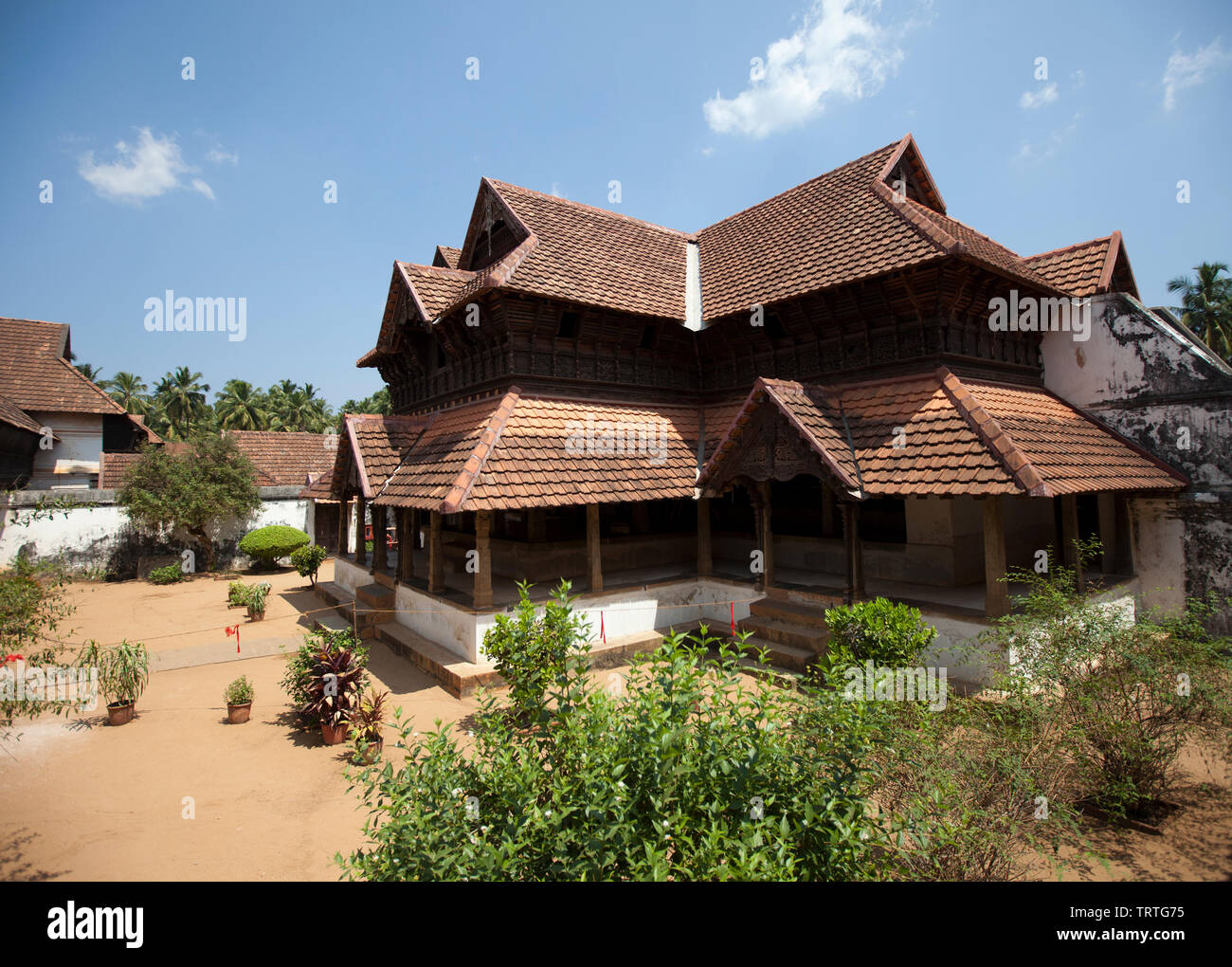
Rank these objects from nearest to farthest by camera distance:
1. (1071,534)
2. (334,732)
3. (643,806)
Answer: (643,806)
(334,732)
(1071,534)

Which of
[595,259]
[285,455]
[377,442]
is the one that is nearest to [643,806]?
[377,442]

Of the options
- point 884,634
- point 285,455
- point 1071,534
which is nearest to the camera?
point 884,634

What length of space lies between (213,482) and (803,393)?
19.4 m

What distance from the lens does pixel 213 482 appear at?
1975cm

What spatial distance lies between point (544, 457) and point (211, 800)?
560cm

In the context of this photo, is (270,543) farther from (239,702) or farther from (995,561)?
(995,561)

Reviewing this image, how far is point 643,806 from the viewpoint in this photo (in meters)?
2.96

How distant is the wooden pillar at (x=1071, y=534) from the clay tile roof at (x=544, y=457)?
5.31 metres

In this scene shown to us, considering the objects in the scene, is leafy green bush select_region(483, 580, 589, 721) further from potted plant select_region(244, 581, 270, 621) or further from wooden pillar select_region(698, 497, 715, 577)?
potted plant select_region(244, 581, 270, 621)

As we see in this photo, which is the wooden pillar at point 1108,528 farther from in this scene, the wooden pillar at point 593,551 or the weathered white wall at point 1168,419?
the wooden pillar at point 593,551

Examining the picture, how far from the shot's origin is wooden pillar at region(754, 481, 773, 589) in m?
9.59

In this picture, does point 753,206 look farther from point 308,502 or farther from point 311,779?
point 308,502

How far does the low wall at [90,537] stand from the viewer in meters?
17.1
